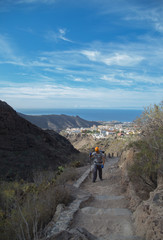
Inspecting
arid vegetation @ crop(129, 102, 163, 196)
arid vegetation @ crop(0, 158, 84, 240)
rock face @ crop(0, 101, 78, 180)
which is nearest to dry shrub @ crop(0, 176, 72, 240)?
arid vegetation @ crop(0, 158, 84, 240)

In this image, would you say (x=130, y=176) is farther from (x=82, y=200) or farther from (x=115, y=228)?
(x=115, y=228)

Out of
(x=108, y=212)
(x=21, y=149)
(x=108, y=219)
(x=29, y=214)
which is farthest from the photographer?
(x=21, y=149)

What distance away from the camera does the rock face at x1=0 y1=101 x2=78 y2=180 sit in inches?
532

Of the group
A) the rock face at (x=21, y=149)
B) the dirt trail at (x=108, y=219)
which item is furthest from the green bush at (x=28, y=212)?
the rock face at (x=21, y=149)

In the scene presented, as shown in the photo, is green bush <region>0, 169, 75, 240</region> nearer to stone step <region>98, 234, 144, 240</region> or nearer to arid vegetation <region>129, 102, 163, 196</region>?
stone step <region>98, 234, 144, 240</region>

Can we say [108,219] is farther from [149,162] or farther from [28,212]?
[149,162]

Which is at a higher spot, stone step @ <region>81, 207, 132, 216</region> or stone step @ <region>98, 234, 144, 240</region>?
stone step @ <region>98, 234, 144, 240</region>

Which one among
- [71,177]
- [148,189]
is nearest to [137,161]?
[148,189]

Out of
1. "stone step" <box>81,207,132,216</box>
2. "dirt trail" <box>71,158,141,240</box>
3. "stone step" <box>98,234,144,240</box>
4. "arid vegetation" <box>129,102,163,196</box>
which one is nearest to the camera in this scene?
"stone step" <box>98,234,144,240</box>

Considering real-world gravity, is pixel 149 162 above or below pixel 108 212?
above

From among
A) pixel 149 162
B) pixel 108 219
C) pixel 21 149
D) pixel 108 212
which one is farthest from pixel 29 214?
pixel 21 149

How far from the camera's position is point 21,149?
1581cm

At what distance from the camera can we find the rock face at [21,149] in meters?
13.5

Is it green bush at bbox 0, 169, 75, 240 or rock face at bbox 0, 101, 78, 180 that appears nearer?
green bush at bbox 0, 169, 75, 240
